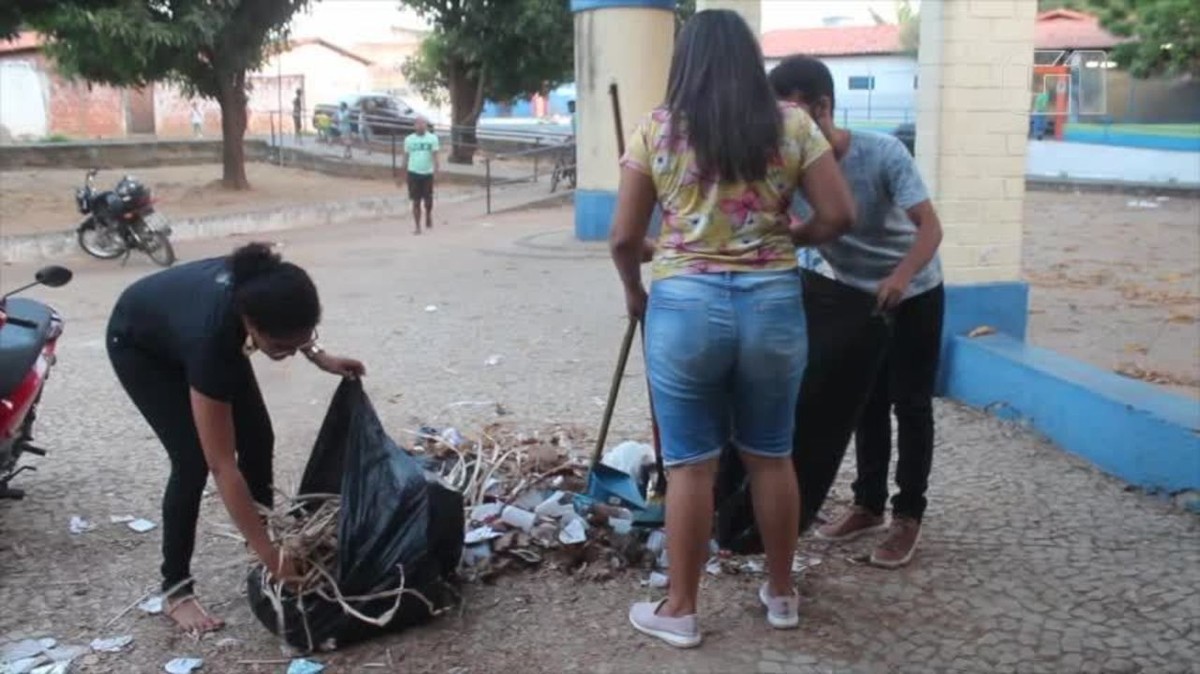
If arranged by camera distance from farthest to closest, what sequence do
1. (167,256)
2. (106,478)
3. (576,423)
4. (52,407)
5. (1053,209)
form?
(1053,209), (167,256), (52,407), (576,423), (106,478)

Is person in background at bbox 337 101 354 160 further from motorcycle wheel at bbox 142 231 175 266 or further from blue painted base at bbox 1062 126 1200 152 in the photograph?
blue painted base at bbox 1062 126 1200 152

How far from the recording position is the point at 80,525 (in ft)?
15.0

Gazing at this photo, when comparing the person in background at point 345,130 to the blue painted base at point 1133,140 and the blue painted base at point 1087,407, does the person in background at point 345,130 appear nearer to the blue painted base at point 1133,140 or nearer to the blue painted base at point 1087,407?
the blue painted base at point 1133,140

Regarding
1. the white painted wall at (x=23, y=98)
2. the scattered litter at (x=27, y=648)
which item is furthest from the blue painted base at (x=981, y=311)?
the white painted wall at (x=23, y=98)

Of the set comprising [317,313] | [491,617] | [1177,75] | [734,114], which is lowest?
[491,617]

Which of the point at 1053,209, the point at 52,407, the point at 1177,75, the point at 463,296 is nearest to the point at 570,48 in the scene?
the point at 1053,209

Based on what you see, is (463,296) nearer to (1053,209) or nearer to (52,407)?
(52,407)

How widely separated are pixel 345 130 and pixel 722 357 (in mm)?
27385

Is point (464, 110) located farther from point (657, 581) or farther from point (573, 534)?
point (657, 581)

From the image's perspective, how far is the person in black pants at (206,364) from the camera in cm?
319

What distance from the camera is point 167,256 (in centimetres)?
1344

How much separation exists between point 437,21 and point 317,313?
24.7 metres

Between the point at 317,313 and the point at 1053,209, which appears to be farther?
the point at 1053,209

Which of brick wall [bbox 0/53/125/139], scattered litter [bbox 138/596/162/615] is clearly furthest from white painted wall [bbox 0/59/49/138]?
scattered litter [bbox 138/596/162/615]
